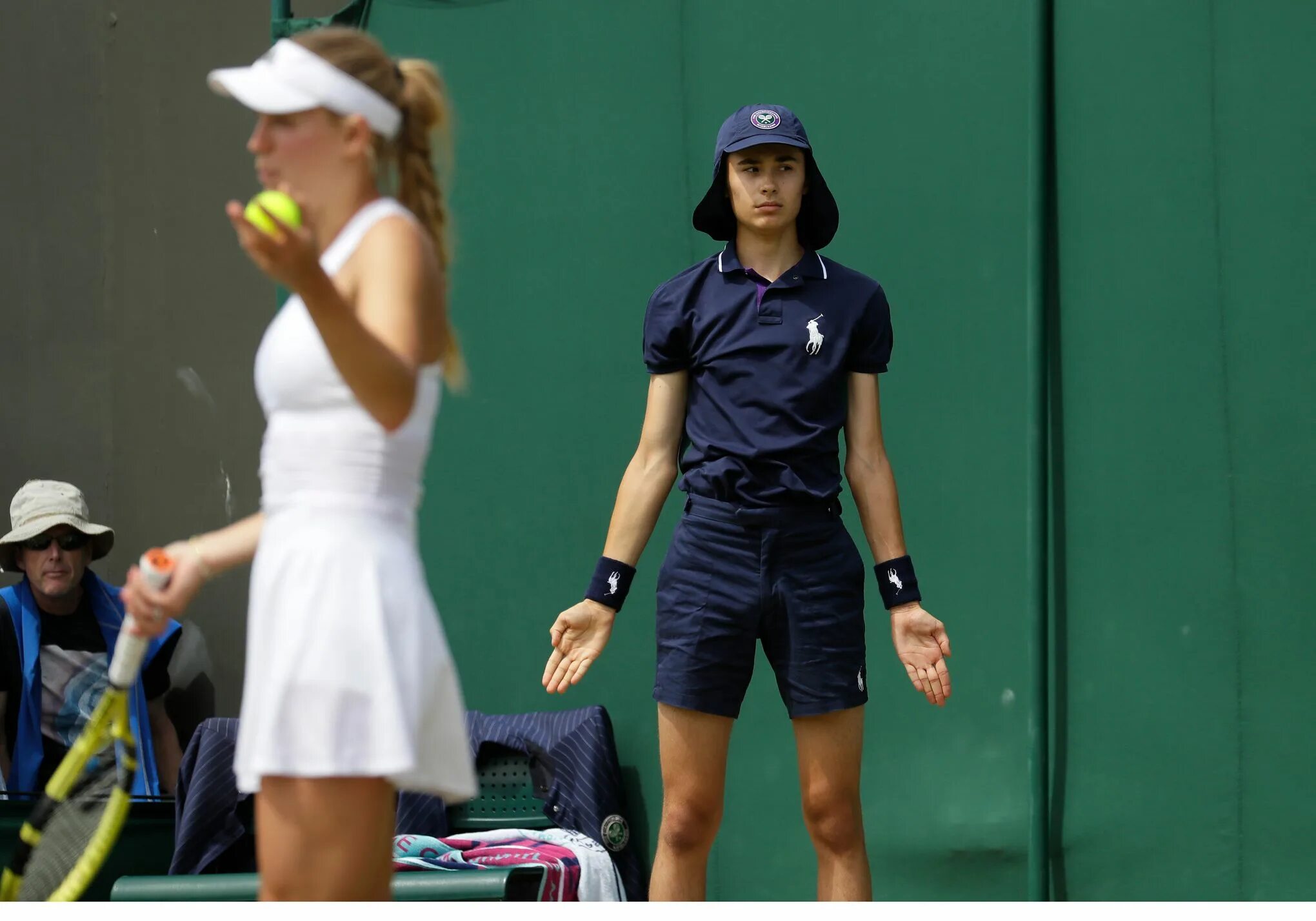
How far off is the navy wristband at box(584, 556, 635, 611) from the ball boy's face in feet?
2.52

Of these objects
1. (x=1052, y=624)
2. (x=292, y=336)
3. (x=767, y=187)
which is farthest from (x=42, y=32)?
(x=292, y=336)

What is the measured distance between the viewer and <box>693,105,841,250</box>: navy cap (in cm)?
376

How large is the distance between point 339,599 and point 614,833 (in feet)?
9.98

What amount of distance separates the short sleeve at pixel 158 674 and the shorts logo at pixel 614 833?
158 cm

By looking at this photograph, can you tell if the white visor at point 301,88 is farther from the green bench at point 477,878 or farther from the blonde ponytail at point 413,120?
the green bench at point 477,878

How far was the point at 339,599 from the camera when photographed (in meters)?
2.03

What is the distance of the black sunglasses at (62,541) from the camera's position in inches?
217

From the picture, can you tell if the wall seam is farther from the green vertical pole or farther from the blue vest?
the blue vest

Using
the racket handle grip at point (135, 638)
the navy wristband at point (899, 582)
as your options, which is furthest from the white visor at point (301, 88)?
the navy wristband at point (899, 582)

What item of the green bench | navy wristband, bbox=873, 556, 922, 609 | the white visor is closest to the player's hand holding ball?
the white visor

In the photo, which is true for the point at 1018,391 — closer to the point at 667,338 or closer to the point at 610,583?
the point at 667,338

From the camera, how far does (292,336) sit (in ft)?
6.98

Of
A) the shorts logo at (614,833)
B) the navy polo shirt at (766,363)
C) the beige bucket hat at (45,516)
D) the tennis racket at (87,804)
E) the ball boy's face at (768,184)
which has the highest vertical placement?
the ball boy's face at (768,184)
